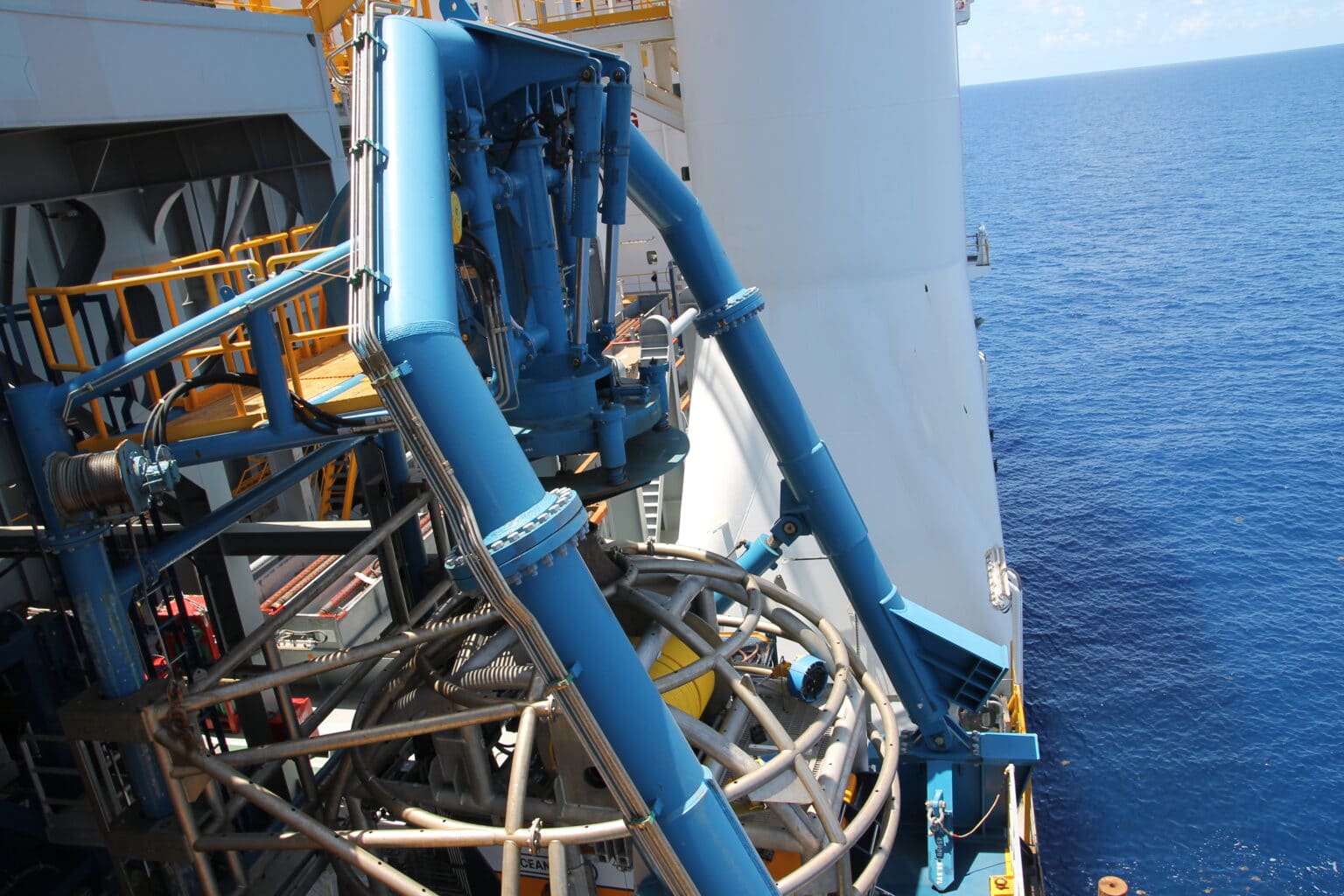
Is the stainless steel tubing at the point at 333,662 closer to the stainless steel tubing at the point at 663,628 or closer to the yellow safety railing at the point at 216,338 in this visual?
the stainless steel tubing at the point at 663,628

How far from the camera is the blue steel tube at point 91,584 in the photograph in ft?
24.5

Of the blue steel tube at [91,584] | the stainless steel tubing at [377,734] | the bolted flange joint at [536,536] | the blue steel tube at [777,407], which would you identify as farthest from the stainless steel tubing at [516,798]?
the blue steel tube at [777,407]

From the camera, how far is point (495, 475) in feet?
19.3

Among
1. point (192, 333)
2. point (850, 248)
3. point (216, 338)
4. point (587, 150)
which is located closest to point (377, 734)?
point (192, 333)

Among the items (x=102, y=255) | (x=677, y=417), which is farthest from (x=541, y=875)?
(x=677, y=417)

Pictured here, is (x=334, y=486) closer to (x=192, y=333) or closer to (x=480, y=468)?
(x=192, y=333)

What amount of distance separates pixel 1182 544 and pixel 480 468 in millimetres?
33060

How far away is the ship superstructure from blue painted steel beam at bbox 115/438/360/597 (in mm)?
46

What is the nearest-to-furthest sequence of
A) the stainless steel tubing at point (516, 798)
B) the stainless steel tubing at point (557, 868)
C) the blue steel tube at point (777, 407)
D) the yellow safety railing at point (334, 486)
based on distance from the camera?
the stainless steel tubing at point (516, 798)
the stainless steel tubing at point (557, 868)
the blue steel tube at point (777, 407)
the yellow safety railing at point (334, 486)

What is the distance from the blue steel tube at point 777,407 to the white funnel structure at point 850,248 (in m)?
3.97

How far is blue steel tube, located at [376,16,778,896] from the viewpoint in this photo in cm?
588

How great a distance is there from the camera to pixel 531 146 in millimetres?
8234

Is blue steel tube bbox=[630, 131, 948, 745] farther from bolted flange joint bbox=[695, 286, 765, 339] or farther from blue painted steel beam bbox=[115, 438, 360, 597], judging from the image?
blue painted steel beam bbox=[115, 438, 360, 597]

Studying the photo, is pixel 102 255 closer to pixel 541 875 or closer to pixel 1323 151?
pixel 541 875
